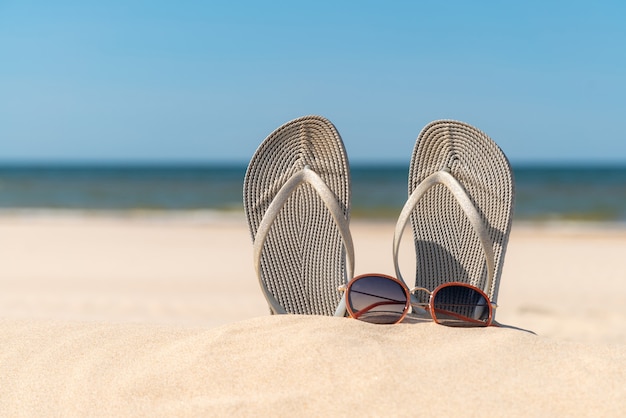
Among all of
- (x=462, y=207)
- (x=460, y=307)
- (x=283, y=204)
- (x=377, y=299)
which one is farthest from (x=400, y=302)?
(x=283, y=204)

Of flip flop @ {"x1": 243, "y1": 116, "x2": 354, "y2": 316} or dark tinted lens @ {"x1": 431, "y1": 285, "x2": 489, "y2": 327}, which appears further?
flip flop @ {"x1": 243, "y1": 116, "x2": 354, "y2": 316}

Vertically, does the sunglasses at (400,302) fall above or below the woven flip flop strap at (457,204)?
below

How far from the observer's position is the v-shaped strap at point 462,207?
2.77 meters

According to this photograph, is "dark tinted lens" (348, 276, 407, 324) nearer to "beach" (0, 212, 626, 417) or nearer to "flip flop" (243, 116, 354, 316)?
"beach" (0, 212, 626, 417)

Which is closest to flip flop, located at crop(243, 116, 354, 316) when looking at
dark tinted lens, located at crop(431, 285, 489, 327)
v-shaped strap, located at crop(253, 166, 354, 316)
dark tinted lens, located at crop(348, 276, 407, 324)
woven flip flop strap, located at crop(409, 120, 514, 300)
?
v-shaped strap, located at crop(253, 166, 354, 316)

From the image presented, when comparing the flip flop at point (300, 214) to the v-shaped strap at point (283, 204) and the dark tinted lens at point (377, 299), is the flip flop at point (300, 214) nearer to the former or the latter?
the v-shaped strap at point (283, 204)

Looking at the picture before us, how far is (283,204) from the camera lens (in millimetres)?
2932

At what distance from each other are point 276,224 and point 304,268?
256mm

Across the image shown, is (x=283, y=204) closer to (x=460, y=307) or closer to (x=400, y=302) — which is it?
(x=400, y=302)

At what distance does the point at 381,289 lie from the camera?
2.72m

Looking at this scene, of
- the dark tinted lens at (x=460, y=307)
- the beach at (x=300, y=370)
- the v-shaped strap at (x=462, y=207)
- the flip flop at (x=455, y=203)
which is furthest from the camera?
the flip flop at (x=455, y=203)

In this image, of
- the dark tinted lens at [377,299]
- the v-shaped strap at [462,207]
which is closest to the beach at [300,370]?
the dark tinted lens at [377,299]

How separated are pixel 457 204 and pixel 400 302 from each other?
70cm

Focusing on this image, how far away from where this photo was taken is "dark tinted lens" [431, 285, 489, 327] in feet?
8.69
